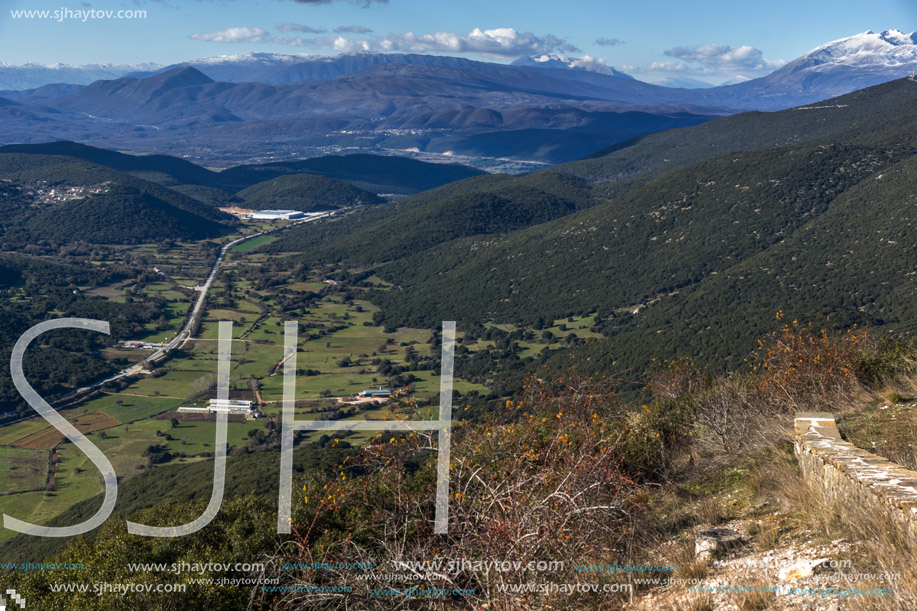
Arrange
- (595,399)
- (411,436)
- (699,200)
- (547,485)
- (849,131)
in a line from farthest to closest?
(849,131) < (699,200) < (595,399) < (411,436) < (547,485)

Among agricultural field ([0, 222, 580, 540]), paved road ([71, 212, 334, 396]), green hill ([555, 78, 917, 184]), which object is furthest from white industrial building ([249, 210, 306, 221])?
green hill ([555, 78, 917, 184])

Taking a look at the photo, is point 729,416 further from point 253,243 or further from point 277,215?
point 277,215

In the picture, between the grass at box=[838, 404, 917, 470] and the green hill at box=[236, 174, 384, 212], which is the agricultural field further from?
the green hill at box=[236, 174, 384, 212]

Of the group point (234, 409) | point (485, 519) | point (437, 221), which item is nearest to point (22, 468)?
point (234, 409)

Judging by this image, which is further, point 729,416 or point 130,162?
point 130,162

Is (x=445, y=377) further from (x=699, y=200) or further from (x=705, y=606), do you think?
(x=699, y=200)

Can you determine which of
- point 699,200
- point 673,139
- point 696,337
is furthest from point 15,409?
point 673,139
